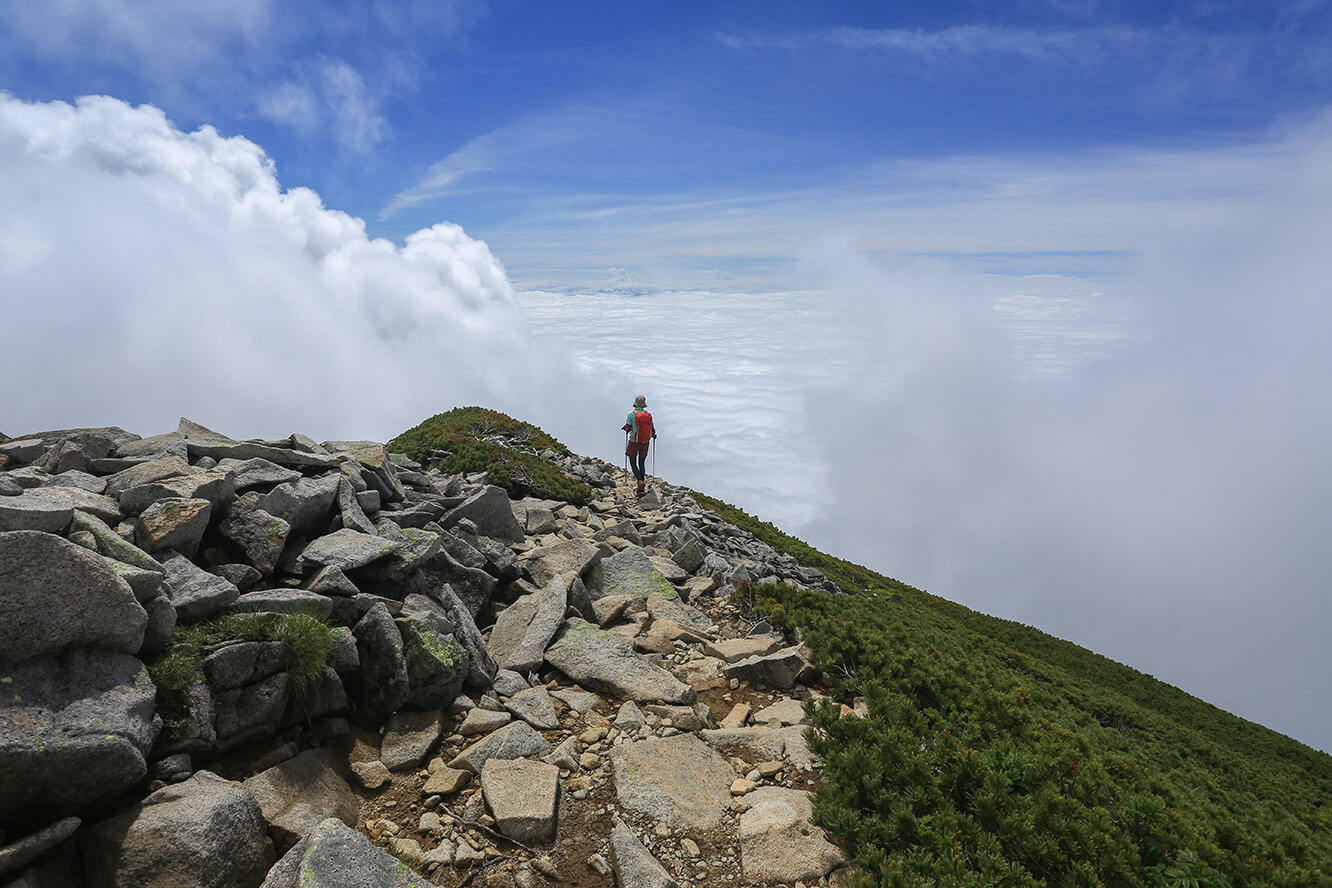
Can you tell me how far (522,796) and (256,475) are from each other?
697 cm

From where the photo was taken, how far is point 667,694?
27.7 ft

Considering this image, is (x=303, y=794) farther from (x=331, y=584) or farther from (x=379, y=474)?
(x=379, y=474)

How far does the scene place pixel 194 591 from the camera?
21.4ft

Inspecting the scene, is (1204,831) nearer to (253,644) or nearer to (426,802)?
(426,802)

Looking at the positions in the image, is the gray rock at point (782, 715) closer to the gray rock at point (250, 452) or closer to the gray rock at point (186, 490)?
the gray rock at point (186, 490)

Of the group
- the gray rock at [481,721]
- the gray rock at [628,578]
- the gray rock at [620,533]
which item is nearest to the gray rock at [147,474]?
the gray rock at [481,721]

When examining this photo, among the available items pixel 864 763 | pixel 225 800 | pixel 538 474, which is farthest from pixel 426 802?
pixel 538 474

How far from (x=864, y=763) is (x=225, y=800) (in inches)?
226

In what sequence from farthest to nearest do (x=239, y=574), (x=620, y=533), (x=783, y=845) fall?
(x=620, y=533) → (x=239, y=574) → (x=783, y=845)

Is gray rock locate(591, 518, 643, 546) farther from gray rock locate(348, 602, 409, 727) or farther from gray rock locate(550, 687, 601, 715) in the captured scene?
gray rock locate(348, 602, 409, 727)

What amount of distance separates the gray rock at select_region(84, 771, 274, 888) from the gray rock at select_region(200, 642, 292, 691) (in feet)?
3.65

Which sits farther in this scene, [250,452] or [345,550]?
[250,452]

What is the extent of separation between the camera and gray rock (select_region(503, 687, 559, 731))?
7598 millimetres

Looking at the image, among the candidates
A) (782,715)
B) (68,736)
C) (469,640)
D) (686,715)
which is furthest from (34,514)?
(782,715)
